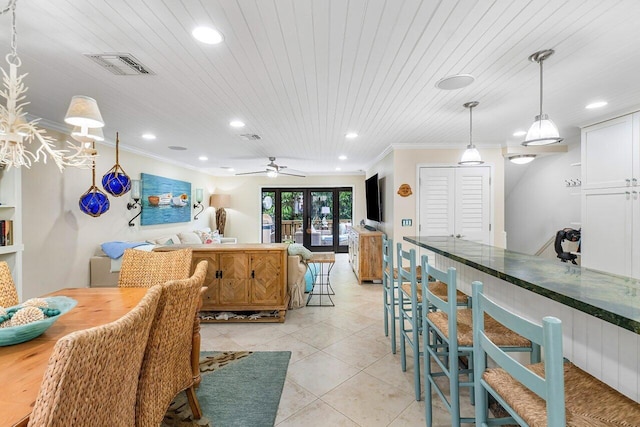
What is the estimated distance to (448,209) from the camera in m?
4.76

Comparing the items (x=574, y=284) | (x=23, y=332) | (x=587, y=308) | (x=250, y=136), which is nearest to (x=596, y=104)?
(x=574, y=284)

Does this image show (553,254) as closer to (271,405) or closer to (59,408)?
(271,405)

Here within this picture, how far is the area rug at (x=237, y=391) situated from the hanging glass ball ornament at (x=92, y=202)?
263 centimetres

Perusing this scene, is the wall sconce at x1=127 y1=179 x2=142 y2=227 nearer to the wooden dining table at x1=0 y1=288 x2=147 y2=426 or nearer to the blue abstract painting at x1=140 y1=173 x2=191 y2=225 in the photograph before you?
the blue abstract painting at x1=140 y1=173 x2=191 y2=225

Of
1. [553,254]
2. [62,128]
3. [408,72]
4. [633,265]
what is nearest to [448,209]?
[633,265]

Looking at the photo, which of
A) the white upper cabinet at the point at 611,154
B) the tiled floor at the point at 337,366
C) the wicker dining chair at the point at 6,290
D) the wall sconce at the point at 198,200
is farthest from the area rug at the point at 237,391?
the wall sconce at the point at 198,200

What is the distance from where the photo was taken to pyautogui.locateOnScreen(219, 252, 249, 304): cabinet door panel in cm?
362

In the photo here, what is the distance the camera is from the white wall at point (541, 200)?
16.5 feet

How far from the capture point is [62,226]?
3834 mm

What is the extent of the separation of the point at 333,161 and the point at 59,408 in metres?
6.23

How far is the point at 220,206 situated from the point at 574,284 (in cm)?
842

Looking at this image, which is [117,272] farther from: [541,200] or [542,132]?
[541,200]

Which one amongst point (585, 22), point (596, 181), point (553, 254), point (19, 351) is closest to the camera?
point (19, 351)

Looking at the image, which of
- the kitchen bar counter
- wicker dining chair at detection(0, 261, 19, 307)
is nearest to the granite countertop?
the kitchen bar counter
